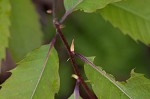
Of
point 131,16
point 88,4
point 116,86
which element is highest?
point 88,4

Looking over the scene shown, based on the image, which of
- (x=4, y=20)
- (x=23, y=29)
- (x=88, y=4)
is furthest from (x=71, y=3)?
(x=23, y=29)

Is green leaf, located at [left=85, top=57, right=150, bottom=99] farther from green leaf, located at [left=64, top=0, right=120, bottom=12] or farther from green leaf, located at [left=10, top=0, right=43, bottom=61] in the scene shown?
green leaf, located at [left=10, top=0, right=43, bottom=61]

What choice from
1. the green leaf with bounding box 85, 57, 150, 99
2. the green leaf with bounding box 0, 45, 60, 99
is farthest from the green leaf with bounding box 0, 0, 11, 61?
the green leaf with bounding box 85, 57, 150, 99

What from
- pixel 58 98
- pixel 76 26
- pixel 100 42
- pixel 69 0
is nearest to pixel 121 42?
pixel 100 42

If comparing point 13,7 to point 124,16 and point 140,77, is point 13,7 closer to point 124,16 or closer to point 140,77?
→ point 124,16

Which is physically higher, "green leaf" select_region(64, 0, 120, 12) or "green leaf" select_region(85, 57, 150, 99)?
"green leaf" select_region(64, 0, 120, 12)

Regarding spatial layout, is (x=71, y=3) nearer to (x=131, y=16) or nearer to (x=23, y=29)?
(x=131, y=16)
